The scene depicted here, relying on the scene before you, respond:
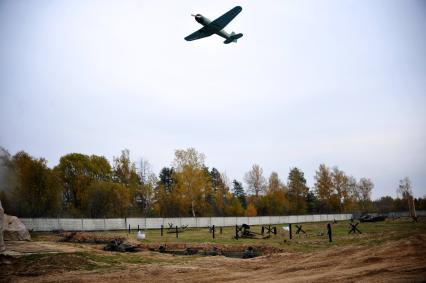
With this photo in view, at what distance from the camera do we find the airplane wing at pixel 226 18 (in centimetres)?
2244

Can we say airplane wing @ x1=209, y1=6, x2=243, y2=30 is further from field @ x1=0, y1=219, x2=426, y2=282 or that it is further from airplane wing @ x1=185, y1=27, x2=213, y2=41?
field @ x1=0, y1=219, x2=426, y2=282

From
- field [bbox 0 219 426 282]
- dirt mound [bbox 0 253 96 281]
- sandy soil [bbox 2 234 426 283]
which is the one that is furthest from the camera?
dirt mound [bbox 0 253 96 281]

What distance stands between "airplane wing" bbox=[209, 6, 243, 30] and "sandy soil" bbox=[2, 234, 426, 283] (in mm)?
15681

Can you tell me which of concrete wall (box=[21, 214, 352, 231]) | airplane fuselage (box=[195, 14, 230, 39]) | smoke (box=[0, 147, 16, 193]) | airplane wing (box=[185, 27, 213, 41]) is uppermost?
airplane fuselage (box=[195, 14, 230, 39])

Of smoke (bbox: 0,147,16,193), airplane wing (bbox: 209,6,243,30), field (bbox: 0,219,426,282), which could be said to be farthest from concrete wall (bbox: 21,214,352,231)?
airplane wing (bbox: 209,6,243,30)

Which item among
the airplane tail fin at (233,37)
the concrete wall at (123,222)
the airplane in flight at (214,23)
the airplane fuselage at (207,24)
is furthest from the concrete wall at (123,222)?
the airplane fuselage at (207,24)

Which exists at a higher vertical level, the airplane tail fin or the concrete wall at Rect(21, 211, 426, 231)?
the airplane tail fin

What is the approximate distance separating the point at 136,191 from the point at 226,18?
52.2 m

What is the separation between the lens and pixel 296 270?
1232cm

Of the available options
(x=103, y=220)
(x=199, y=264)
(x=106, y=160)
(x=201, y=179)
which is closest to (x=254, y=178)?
(x=201, y=179)

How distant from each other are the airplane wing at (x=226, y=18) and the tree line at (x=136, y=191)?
102 ft

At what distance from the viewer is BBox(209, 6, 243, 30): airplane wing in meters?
22.4

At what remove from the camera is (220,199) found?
7644 cm

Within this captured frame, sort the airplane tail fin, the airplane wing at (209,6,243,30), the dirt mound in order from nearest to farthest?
the dirt mound → the airplane wing at (209,6,243,30) → the airplane tail fin
